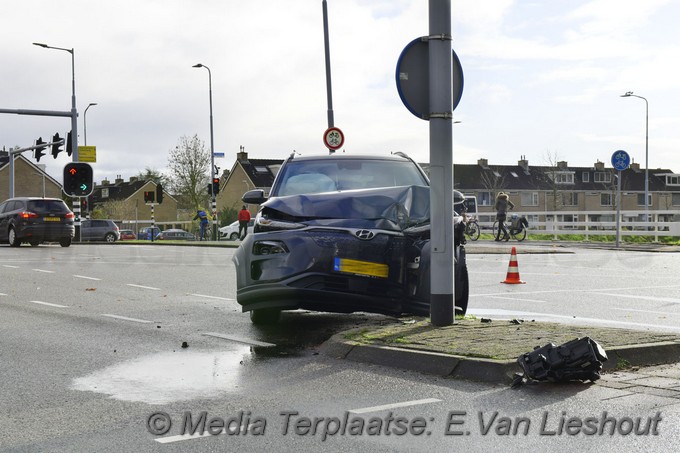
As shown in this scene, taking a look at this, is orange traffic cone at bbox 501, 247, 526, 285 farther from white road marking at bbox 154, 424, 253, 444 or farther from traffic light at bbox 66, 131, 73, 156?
traffic light at bbox 66, 131, 73, 156

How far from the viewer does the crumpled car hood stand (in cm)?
813

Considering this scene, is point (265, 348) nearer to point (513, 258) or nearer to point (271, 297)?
point (271, 297)

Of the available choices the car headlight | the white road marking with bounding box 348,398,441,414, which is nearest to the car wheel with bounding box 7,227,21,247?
the car headlight

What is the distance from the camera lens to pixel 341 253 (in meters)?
7.94

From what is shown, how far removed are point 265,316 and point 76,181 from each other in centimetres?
2564

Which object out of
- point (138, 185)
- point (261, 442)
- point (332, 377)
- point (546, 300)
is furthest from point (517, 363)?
point (138, 185)

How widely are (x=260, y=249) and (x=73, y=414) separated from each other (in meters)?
3.30

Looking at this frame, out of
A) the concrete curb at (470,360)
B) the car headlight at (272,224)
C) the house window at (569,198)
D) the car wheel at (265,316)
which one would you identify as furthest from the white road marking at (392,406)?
the house window at (569,198)

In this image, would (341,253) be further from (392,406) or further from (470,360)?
(392,406)

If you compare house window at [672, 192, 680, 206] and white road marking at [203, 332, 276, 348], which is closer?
white road marking at [203, 332, 276, 348]

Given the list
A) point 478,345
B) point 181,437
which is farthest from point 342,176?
point 181,437

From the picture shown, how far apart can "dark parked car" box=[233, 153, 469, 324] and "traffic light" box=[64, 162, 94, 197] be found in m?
25.9

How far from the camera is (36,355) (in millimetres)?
7484

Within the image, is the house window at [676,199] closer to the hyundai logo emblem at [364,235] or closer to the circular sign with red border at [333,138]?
the circular sign with red border at [333,138]
